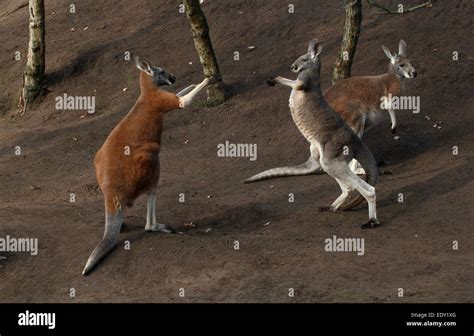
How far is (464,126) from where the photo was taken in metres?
13.8

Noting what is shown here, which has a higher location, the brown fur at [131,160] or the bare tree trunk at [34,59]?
the bare tree trunk at [34,59]

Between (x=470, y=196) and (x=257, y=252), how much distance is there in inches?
111

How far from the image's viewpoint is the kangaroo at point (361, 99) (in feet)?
41.3

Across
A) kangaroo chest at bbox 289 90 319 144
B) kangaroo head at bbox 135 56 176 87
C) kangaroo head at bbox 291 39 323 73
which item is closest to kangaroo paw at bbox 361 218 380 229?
kangaroo chest at bbox 289 90 319 144

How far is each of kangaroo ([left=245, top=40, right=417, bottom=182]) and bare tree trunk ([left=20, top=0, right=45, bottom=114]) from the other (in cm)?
570

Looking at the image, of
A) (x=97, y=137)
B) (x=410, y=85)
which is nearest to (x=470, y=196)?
(x=410, y=85)

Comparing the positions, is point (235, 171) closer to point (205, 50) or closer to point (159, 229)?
point (205, 50)

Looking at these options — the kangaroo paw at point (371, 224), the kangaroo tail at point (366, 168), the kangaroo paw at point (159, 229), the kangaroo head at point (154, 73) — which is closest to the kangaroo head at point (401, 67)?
the kangaroo tail at point (366, 168)

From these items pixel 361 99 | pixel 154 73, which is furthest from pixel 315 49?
pixel 361 99

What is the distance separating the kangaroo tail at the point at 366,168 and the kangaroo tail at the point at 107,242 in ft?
8.54

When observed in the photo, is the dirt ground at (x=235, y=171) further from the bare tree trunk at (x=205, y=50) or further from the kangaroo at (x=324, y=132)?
the kangaroo at (x=324, y=132)

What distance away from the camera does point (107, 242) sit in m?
9.86

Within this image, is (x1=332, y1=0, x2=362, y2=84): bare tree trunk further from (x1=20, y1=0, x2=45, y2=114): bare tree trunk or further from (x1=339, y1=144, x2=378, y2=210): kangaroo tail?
(x1=20, y1=0, x2=45, y2=114): bare tree trunk

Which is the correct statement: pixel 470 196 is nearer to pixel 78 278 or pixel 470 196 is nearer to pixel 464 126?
pixel 464 126
